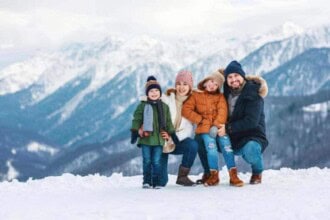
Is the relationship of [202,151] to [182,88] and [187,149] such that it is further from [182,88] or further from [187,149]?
[182,88]

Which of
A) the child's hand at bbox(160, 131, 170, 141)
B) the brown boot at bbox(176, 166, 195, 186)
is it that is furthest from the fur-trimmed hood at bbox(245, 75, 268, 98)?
the brown boot at bbox(176, 166, 195, 186)

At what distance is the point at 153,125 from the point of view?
41.7 feet

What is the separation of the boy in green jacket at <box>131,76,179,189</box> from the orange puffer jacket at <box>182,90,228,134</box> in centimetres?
49

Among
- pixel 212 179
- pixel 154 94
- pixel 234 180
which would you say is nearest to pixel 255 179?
pixel 234 180

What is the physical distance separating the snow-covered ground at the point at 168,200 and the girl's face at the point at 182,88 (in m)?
2.10

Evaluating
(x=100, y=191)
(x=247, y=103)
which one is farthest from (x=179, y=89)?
(x=100, y=191)

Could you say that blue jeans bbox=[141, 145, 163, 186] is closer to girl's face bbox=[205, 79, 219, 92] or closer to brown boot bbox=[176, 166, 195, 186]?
brown boot bbox=[176, 166, 195, 186]

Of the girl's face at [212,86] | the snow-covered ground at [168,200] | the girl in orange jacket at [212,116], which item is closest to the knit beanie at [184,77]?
the girl in orange jacket at [212,116]

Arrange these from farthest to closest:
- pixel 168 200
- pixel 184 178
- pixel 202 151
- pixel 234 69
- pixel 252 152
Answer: pixel 184 178
pixel 202 151
pixel 234 69
pixel 252 152
pixel 168 200

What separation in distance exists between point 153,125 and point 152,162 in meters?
0.85

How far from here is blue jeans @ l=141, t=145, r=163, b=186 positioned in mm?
12852

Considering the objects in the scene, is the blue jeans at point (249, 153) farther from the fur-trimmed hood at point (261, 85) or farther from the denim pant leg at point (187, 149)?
the fur-trimmed hood at point (261, 85)

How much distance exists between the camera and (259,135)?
12766mm

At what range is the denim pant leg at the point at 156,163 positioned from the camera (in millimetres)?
12852
